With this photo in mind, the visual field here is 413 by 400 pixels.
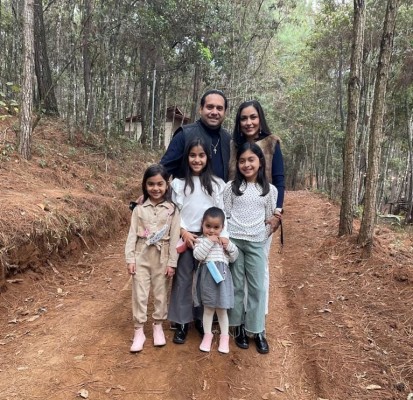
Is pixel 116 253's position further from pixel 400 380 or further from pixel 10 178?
pixel 400 380

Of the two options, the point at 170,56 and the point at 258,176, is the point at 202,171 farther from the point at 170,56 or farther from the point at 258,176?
the point at 170,56

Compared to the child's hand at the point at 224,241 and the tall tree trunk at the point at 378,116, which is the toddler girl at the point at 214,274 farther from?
the tall tree trunk at the point at 378,116

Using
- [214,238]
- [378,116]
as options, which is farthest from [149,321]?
[378,116]

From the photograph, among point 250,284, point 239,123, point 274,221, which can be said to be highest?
point 239,123

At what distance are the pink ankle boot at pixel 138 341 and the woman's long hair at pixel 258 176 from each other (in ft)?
4.94

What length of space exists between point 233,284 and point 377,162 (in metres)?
3.30

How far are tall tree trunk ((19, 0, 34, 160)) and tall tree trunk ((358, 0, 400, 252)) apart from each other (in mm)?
6235

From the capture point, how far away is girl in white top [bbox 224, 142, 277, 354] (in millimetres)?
3258

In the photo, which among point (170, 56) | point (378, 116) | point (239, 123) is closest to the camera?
point (239, 123)

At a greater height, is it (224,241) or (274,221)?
(274,221)

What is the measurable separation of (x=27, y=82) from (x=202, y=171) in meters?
5.47

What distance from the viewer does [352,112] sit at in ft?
20.5

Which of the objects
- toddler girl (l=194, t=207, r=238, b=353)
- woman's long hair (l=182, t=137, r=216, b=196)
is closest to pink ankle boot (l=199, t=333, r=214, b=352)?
toddler girl (l=194, t=207, r=238, b=353)

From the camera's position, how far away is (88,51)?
37.4 ft
